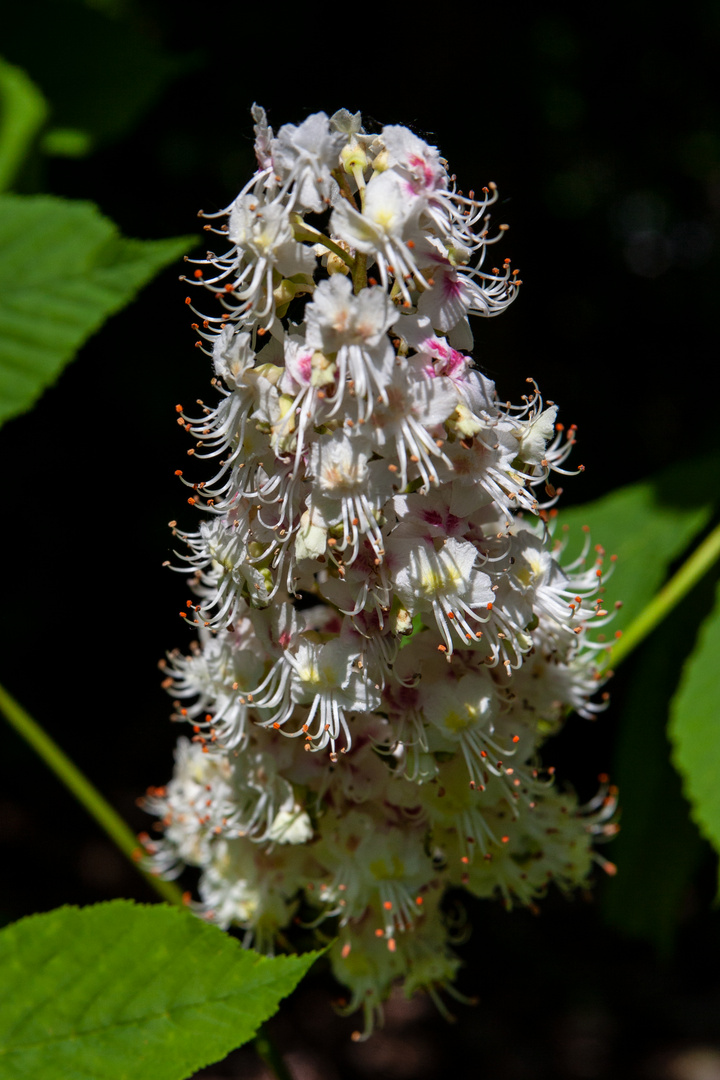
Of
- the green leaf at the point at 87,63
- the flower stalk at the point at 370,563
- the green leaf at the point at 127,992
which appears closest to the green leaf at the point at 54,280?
the flower stalk at the point at 370,563

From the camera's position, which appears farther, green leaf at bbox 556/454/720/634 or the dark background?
the dark background

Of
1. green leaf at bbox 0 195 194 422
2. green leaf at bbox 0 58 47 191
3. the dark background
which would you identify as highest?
green leaf at bbox 0 58 47 191

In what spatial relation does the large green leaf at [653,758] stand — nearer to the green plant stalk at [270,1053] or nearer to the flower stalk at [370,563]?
the flower stalk at [370,563]

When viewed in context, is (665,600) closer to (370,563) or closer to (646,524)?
(646,524)

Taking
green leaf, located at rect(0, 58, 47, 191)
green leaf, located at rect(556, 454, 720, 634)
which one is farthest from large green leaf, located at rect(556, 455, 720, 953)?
green leaf, located at rect(0, 58, 47, 191)

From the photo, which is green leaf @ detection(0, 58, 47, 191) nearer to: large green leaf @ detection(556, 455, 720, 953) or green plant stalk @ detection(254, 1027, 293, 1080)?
large green leaf @ detection(556, 455, 720, 953)
